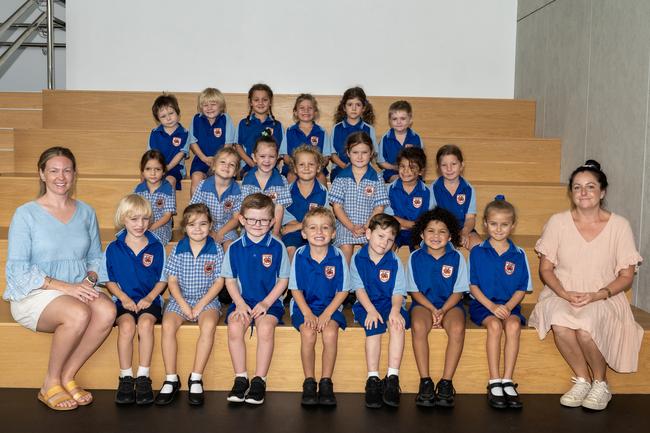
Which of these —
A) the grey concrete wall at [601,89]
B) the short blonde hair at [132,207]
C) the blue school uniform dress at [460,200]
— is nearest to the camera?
the short blonde hair at [132,207]

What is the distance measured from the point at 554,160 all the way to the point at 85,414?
3.31 meters

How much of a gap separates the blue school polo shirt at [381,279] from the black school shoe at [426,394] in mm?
390

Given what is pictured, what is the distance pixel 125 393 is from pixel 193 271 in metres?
0.62

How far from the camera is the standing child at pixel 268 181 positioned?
13.0ft

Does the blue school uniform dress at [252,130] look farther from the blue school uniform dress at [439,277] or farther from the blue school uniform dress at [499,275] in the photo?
the blue school uniform dress at [499,275]

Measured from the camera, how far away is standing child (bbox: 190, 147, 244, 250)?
393 cm

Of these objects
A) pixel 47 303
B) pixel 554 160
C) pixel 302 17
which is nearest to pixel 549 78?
pixel 554 160

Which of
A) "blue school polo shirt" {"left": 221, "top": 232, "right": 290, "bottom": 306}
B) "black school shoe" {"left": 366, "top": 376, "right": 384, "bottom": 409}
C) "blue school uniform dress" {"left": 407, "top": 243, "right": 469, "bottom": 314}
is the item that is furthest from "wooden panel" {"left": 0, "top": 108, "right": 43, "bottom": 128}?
"black school shoe" {"left": 366, "top": 376, "right": 384, "bottom": 409}

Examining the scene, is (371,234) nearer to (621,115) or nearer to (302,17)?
(621,115)

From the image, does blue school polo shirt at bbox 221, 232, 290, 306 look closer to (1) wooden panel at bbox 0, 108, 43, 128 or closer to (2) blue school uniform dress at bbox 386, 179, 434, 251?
(2) blue school uniform dress at bbox 386, 179, 434, 251

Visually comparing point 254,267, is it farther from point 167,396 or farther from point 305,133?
point 305,133

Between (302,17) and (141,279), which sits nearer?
(141,279)

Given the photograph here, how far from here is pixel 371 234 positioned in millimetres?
3365

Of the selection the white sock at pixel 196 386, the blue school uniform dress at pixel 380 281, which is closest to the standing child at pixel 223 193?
the blue school uniform dress at pixel 380 281
